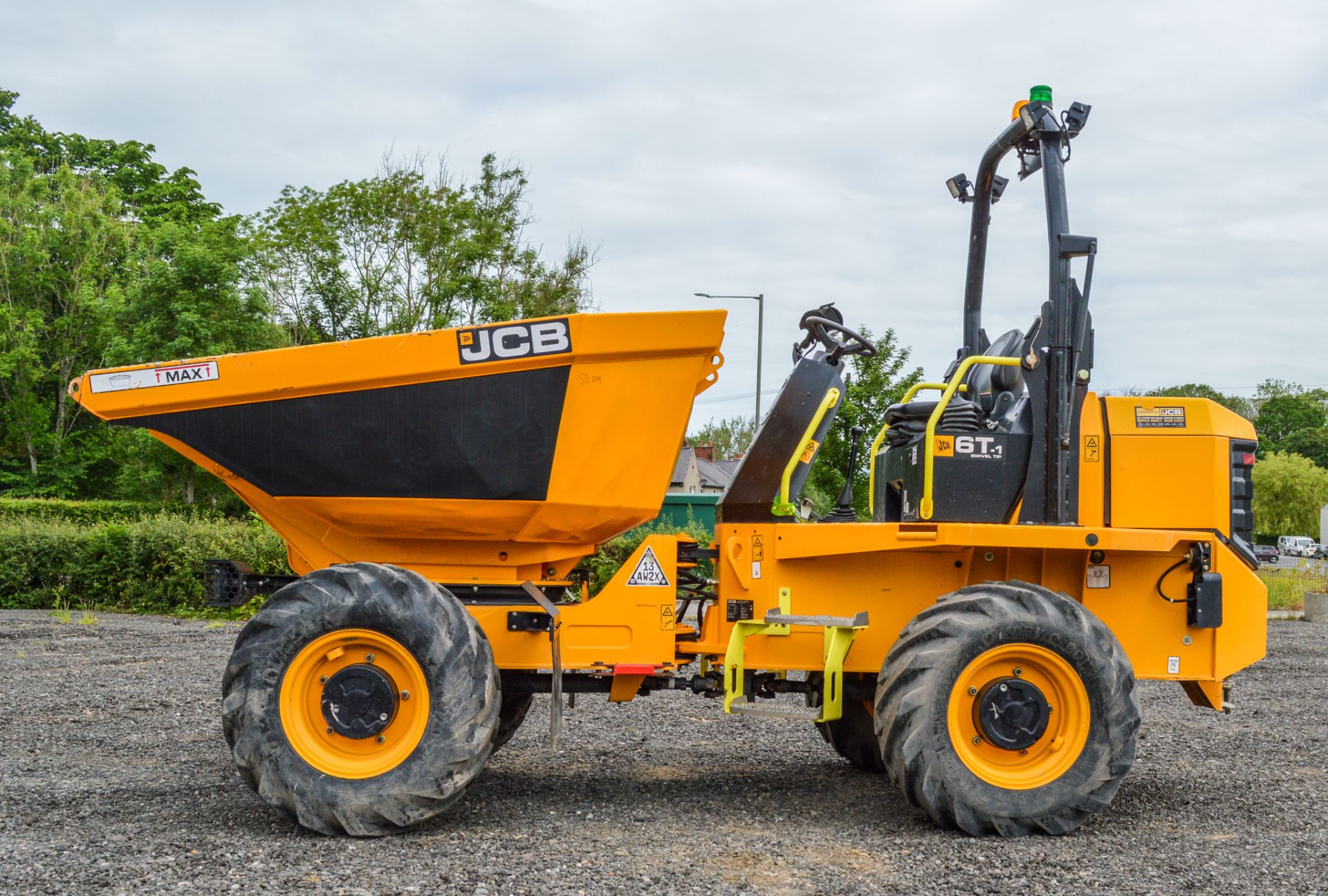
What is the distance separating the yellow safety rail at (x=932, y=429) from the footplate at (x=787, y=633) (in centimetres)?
61

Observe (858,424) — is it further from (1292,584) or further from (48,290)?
(48,290)

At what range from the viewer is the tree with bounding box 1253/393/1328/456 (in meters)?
76.4

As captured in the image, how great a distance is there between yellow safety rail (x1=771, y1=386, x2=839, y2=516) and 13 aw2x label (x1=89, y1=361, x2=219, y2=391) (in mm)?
2746

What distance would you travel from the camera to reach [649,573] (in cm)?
568

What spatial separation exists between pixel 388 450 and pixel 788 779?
2.94 meters

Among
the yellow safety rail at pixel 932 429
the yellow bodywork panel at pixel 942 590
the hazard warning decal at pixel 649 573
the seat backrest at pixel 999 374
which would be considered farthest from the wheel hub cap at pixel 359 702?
the seat backrest at pixel 999 374

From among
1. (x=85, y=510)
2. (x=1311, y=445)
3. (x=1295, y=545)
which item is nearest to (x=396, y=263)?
(x=85, y=510)

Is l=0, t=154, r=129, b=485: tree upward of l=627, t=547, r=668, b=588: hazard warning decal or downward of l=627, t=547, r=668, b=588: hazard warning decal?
upward

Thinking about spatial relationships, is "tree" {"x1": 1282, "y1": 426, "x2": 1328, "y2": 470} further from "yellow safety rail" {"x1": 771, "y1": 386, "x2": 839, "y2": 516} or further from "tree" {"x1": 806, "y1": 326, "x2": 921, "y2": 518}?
"yellow safety rail" {"x1": 771, "y1": 386, "x2": 839, "y2": 516}

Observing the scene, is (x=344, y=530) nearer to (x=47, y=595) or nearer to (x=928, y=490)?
(x=928, y=490)

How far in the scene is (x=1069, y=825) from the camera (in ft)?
17.0

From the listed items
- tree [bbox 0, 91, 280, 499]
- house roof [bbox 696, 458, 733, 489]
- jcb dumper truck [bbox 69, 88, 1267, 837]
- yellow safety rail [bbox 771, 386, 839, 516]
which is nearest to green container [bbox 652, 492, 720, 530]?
jcb dumper truck [bbox 69, 88, 1267, 837]

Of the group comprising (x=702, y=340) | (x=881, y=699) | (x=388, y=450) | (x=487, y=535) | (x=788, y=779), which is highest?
(x=702, y=340)

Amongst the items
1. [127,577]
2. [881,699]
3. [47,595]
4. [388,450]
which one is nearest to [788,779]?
[881,699]
